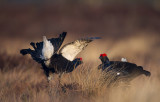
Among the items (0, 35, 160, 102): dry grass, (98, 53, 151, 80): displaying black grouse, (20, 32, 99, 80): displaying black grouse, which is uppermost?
(20, 32, 99, 80): displaying black grouse

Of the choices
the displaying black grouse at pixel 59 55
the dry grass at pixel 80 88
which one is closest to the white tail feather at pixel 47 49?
the displaying black grouse at pixel 59 55

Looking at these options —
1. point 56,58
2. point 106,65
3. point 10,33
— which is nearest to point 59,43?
point 56,58

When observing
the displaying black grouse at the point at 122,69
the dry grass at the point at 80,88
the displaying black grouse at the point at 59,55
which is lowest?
the dry grass at the point at 80,88

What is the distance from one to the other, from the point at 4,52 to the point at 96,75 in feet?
10.1

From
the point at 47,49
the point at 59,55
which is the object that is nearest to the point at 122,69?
the point at 59,55

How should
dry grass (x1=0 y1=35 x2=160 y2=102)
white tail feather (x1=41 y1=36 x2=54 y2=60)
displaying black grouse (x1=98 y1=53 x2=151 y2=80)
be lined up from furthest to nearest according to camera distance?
Answer: white tail feather (x1=41 y1=36 x2=54 y2=60) < displaying black grouse (x1=98 y1=53 x2=151 y2=80) < dry grass (x1=0 y1=35 x2=160 y2=102)

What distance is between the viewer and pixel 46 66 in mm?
4070

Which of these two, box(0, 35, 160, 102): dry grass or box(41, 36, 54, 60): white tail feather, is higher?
box(41, 36, 54, 60): white tail feather

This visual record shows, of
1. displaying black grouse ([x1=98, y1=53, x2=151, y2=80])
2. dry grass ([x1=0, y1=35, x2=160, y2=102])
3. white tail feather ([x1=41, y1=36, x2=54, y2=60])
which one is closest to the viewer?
dry grass ([x1=0, y1=35, x2=160, y2=102])

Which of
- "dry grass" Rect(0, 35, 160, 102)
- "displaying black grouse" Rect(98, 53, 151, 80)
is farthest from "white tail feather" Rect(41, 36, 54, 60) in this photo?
"displaying black grouse" Rect(98, 53, 151, 80)

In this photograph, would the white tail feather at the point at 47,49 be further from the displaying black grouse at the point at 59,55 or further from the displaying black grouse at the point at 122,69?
the displaying black grouse at the point at 122,69

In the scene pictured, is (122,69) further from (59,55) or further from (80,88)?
(59,55)

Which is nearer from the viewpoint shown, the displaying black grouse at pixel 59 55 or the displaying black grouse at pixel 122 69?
the displaying black grouse at pixel 122 69

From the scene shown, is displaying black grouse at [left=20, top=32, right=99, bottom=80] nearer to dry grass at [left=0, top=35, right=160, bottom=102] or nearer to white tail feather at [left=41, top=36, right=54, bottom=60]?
white tail feather at [left=41, top=36, right=54, bottom=60]
